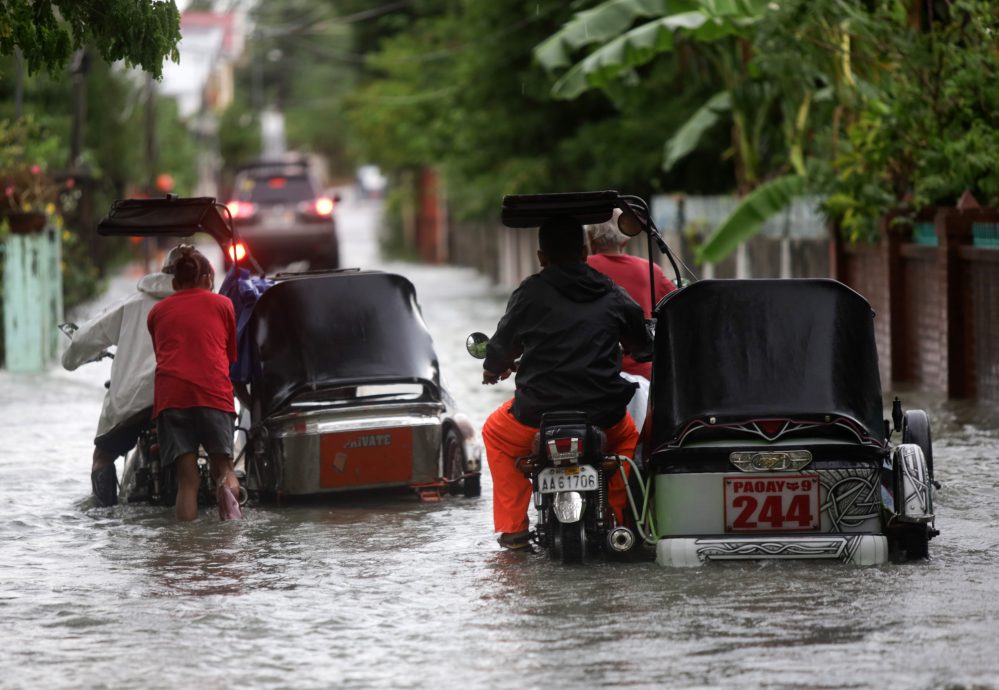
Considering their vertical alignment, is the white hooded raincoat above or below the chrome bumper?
above

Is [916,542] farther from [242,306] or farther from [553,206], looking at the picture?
[242,306]

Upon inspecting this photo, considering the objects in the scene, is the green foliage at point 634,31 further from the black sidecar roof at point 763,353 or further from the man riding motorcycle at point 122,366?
the black sidecar roof at point 763,353

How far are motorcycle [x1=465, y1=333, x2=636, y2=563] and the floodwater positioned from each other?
5.9 inches

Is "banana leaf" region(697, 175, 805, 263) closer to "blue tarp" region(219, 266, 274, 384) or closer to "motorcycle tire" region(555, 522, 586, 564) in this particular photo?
"blue tarp" region(219, 266, 274, 384)

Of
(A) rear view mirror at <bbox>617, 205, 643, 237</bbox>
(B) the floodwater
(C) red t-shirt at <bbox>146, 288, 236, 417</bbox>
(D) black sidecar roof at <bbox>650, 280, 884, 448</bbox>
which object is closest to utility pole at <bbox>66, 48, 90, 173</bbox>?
(B) the floodwater

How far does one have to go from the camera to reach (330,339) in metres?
11.5

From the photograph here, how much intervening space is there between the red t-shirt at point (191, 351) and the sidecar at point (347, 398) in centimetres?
56

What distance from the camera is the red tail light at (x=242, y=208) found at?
1395 inches

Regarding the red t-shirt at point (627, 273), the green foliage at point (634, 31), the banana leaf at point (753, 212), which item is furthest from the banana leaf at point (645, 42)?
the red t-shirt at point (627, 273)

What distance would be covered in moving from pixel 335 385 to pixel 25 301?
9.28 meters

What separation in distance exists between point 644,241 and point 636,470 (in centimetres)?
1988

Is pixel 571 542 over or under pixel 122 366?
under

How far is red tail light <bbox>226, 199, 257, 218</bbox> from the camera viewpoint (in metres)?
35.4

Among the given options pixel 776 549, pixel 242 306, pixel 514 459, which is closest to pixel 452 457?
pixel 242 306
